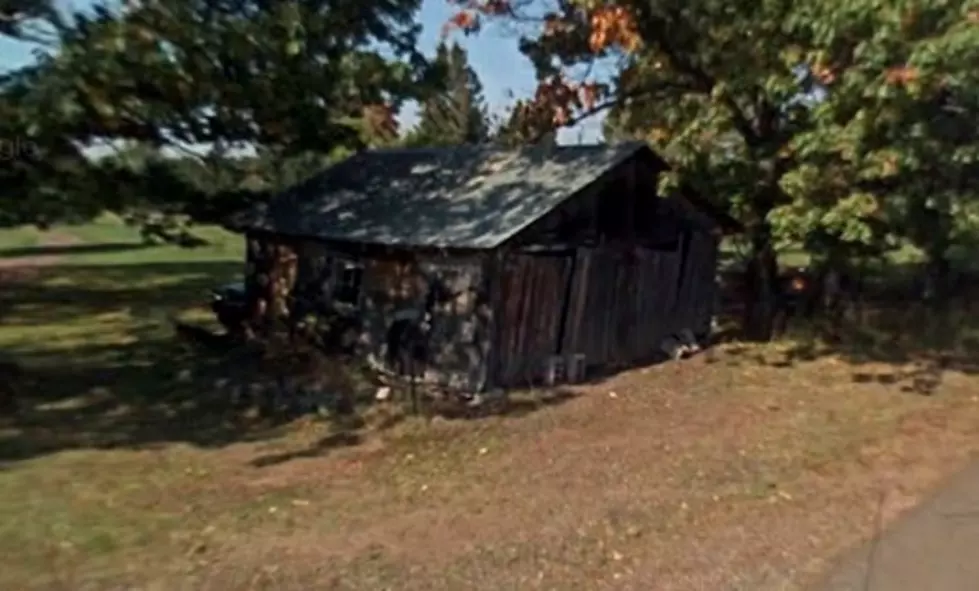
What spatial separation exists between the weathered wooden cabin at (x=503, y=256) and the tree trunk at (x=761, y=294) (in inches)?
33.6

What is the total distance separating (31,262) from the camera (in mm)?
44969

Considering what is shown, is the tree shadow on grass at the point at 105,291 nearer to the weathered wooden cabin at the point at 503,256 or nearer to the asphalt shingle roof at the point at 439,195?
the asphalt shingle roof at the point at 439,195

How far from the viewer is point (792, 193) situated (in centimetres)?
1574

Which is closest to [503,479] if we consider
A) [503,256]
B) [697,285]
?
[503,256]

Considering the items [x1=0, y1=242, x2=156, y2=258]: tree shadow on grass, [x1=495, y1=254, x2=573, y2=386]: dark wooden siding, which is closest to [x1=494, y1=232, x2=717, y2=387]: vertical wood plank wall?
[x1=495, y1=254, x2=573, y2=386]: dark wooden siding

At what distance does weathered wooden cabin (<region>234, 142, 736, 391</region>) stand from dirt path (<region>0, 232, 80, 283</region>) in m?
21.4

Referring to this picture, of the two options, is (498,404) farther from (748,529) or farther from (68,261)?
(68,261)

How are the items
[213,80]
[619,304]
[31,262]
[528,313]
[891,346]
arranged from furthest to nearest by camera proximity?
[31,262], [891,346], [619,304], [528,313], [213,80]

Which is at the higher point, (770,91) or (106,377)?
(770,91)

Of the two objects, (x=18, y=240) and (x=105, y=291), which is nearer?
(x=105, y=291)

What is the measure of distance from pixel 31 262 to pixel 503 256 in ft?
115

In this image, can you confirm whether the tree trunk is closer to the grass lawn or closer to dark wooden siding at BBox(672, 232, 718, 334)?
dark wooden siding at BBox(672, 232, 718, 334)

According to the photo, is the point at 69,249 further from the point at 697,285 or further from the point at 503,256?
the point at 503,256

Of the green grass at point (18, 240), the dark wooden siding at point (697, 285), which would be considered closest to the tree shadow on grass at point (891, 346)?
the dark wooden siding at point (697, 285)
